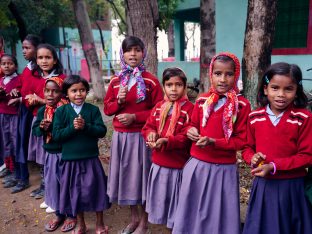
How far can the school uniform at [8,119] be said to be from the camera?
13.6 ft

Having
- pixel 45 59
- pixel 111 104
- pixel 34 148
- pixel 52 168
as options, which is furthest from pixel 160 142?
pixel 34 148

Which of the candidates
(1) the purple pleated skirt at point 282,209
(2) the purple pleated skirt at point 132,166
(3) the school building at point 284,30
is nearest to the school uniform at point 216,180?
(1) the purple pleated skirt at point 282,209

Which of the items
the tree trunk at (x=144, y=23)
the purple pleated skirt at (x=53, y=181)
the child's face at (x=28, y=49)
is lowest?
the purple pleated skirt at (x=53, y=181)

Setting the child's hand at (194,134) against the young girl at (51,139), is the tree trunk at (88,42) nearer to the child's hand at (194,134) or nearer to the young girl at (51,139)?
the young girl at (51,139)

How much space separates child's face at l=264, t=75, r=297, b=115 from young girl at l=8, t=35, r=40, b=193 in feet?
9.06

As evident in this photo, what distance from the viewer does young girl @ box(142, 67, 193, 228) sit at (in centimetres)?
253

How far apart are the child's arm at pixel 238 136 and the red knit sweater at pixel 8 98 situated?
300 cm

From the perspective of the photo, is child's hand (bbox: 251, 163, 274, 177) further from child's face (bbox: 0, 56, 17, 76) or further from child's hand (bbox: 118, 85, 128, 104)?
child's face (bbox: 0, 56, 17, 76)

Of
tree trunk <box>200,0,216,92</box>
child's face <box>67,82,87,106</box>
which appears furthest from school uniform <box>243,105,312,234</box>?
tree trunk <box>200,0,216,92</box>

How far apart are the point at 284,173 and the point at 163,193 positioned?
38.6 inches

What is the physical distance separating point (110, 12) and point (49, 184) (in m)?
28.5

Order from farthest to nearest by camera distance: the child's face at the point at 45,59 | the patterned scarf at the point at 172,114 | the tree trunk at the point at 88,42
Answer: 1. the tree trunk at the point at 88,42
2. the child's face at the point at 45,59
3. the patterned scarf at the point at 172,114

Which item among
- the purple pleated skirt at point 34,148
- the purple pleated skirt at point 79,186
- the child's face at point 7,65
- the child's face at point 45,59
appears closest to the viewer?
the purple pleated skirt at point 79,186

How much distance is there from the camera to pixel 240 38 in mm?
9289
